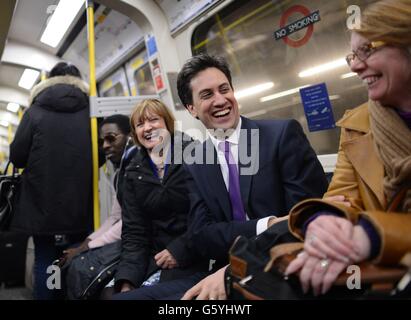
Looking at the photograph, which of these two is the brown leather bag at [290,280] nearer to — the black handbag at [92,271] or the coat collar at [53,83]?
the black handbag at [92,271]

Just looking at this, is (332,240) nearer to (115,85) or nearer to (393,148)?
(393,148)

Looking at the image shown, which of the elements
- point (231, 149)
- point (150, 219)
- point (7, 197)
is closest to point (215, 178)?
point (231, 149)

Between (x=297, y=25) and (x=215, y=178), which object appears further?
(x=297, y=25)

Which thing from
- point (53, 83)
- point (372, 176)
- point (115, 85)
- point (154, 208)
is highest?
point (115, 85)

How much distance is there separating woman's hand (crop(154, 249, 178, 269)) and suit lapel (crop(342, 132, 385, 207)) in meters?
0.92

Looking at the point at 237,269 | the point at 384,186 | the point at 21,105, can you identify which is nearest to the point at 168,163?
the point at 237,269

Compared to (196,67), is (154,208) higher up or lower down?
lower down

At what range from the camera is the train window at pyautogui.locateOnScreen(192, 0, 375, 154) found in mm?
1655

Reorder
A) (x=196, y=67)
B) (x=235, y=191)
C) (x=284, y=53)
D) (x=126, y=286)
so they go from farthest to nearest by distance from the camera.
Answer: (x=284, y=53), (x=126, y=286), (x=196, y=67), (x=235, y=191)

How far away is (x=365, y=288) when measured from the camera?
0.62m

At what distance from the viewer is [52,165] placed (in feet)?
6.98

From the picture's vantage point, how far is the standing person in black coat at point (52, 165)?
211cm

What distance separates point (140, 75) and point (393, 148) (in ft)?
10.1

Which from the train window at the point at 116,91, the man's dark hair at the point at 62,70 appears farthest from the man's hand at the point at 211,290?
the train window at the point at 116,91
